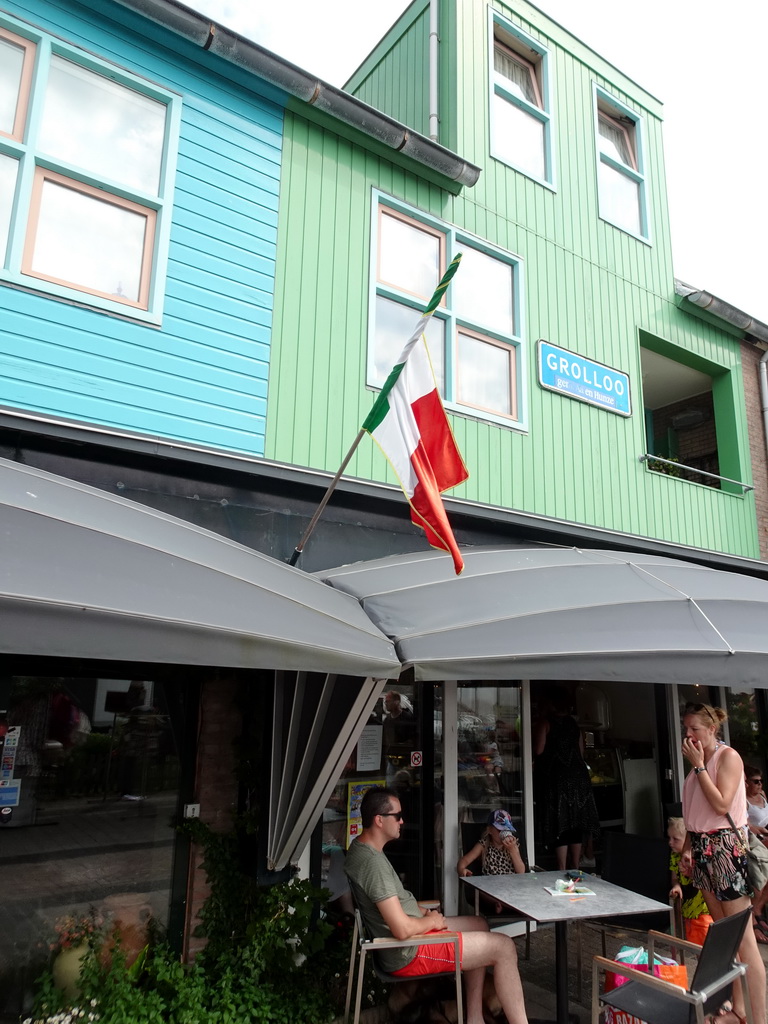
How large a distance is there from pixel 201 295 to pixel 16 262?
50.4 inches

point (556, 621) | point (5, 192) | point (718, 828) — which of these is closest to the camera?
point (556, 621)

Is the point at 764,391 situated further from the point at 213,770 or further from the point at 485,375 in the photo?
the point at 213,770

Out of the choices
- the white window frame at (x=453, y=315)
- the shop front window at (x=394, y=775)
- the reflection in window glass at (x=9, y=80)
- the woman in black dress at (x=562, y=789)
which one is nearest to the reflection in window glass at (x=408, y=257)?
the white window frame at (x=453, y=315)

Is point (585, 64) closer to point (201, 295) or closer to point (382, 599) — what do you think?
point (201, 295)

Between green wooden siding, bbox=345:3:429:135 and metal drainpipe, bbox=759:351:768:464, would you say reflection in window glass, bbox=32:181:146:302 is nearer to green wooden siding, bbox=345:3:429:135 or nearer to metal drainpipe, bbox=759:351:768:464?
green wooden siding, bbox=345:3:429:135

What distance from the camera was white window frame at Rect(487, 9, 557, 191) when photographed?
812cm

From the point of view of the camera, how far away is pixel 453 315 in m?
7.12

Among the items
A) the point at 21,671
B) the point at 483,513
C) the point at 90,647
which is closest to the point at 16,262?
the point at 21,671

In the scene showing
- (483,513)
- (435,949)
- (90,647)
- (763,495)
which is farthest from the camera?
(763,495)

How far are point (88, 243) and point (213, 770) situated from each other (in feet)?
12.7

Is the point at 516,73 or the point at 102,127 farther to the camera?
the point at 516,73

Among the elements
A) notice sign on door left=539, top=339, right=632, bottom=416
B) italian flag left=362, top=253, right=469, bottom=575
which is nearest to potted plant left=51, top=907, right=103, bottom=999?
italian flag left=362, top=253, right=469, bottom=575

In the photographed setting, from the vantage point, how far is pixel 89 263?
17.1 ft

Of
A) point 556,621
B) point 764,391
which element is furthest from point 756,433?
point 556,621
